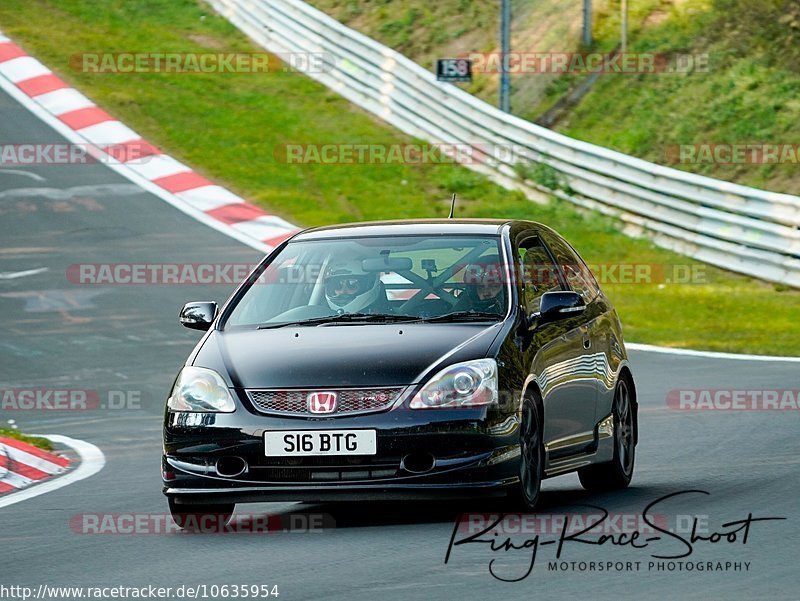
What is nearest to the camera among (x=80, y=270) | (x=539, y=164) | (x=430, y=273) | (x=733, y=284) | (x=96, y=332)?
(x=430, y=273)

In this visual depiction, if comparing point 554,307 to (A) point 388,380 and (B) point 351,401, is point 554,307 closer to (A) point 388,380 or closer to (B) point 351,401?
(A) point 388,380

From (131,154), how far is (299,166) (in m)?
2.32

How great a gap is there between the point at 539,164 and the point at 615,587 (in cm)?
1637

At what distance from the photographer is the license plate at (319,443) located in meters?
8.19

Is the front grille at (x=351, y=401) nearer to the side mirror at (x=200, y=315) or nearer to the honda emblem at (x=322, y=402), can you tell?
the honda emblem at (x=322, y=402)

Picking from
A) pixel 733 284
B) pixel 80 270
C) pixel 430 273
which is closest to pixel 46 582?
pixel 430 273

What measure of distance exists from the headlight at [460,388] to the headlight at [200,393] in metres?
0.93

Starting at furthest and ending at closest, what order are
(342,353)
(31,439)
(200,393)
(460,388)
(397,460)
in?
(31,439), (200,393), (342,353), (460,388), (397,460)

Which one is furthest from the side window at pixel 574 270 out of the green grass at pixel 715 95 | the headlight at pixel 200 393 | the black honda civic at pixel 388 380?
the green grass at pixel 715 95

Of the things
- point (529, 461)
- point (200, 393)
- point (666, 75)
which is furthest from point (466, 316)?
point (666, 75)

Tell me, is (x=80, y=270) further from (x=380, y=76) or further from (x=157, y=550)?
(x=157, y=550)

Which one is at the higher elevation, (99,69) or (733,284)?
(99,69)

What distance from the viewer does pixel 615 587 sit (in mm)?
6863

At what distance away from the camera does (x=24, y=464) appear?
431 inches
